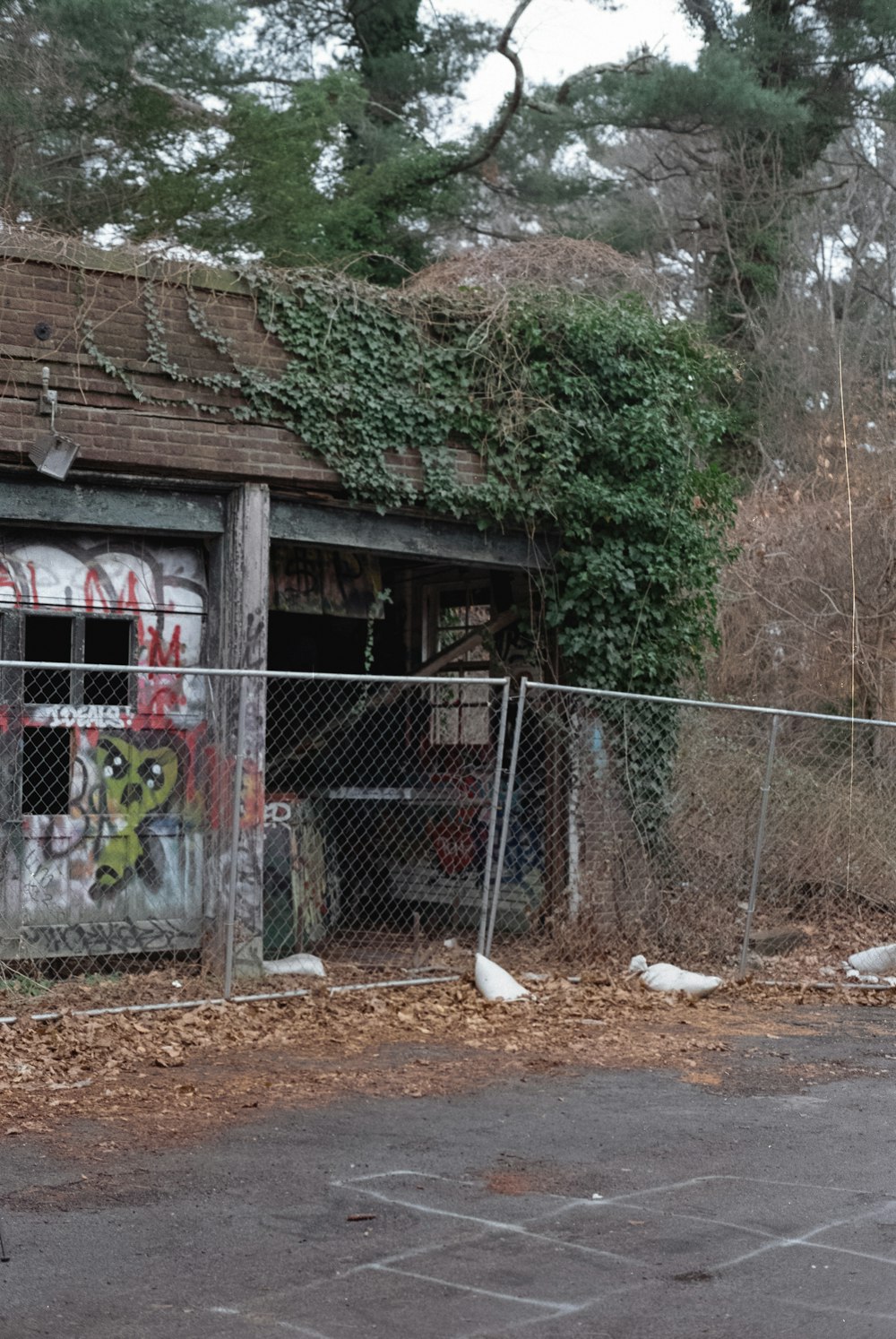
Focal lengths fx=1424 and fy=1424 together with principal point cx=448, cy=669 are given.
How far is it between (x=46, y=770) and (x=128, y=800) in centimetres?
57

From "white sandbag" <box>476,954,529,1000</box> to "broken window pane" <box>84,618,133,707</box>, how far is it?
2950 millimetres

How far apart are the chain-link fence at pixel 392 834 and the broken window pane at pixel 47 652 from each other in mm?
34

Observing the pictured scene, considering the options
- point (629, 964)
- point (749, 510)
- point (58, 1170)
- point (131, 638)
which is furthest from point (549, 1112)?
point (749, 510)

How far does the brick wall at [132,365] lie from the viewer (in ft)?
29.3

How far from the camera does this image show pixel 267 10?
21.4m

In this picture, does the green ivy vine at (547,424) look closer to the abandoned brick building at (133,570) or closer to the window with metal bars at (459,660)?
the abandoned brick building at (133,570)

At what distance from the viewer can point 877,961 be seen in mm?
10391

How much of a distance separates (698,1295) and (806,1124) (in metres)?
2.28

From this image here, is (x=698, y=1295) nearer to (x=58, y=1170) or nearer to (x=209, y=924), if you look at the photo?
(x=58, y=1170)

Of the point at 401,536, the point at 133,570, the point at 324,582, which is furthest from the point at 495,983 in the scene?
the point at 324,582

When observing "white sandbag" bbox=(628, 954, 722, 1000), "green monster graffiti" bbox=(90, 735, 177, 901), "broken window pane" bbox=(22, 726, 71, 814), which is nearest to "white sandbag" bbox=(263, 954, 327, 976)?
"green monster graffiti" bbox=(90, 735, 177, 901)

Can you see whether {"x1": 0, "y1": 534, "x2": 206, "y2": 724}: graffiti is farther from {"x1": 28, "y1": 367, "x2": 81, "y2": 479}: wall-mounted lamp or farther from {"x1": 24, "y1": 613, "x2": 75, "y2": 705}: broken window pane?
{"x1": 28, "y1": 367, "x2": 81, "y2": 479}: wall-mounted lamp

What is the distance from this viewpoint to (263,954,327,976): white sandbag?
364 inches

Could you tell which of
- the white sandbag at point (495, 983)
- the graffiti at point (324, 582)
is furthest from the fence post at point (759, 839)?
the graffiti at point (324, 582)
